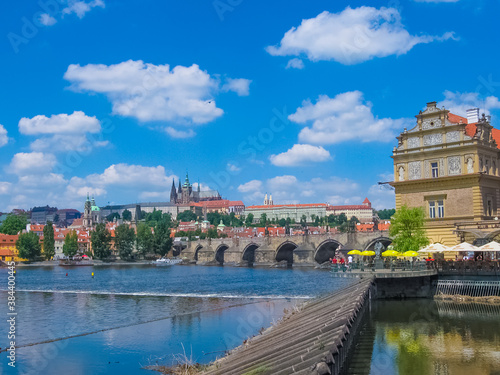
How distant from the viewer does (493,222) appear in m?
37.9

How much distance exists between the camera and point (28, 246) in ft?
454

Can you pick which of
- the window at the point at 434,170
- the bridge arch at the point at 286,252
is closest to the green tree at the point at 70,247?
the bridge arch at the point at 286,252

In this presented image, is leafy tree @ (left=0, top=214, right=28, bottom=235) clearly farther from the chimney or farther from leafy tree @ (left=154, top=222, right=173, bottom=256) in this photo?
the chimney

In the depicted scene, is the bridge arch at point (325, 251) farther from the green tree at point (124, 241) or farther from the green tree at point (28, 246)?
the green tree at point (28, 246)

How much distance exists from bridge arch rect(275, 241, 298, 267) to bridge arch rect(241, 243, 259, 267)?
7179mm

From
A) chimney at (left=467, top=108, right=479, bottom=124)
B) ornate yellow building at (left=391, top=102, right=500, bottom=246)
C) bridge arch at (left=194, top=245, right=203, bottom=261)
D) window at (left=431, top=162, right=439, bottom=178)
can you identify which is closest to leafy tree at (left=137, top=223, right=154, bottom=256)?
bridge arch at (left=194, top=245, right=203, bottom=261)

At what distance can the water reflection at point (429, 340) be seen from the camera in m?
18.0

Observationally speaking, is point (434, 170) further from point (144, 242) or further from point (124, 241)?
point (144, 242)

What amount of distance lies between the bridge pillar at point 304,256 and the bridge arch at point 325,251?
3.53ft

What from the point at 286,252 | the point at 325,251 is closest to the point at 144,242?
the point at 286,252

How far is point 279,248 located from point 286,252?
4.17 m

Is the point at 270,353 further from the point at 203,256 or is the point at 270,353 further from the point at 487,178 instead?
the point at 203,256

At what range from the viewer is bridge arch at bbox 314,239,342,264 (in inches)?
4109

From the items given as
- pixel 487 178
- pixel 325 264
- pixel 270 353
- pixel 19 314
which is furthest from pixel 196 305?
pixel 325 264
